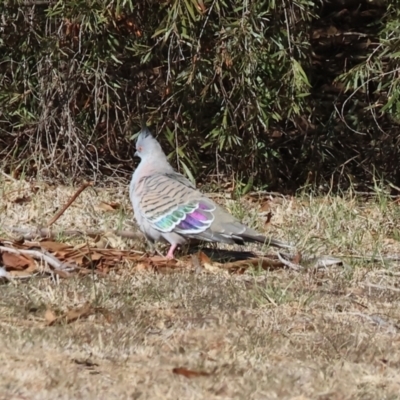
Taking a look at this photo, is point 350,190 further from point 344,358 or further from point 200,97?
point 344,358

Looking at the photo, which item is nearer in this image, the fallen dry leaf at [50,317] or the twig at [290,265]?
the fallen dry leaf at [50,317]

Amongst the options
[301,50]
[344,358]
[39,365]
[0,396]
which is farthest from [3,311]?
[301,50]

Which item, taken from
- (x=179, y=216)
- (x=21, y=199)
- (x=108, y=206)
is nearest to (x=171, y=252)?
(x=179, y=216)

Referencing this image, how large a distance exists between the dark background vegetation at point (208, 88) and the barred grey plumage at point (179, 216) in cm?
167

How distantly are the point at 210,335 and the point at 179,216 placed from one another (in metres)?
1.26

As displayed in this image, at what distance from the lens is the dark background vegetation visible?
6.55 metres

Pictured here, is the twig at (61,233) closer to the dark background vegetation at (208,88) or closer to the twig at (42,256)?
the twig at (42,256)

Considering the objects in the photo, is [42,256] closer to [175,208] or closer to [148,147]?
[175,208]

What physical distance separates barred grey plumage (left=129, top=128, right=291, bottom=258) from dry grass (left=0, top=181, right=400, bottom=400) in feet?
0.71

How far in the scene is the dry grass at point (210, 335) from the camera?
293cm

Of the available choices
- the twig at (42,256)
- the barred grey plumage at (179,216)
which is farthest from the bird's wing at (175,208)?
the twig at (42,256)

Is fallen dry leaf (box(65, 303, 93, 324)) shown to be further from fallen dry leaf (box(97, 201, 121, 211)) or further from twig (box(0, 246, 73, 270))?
fallen dry leaf (box(97, 201, 121, 211))

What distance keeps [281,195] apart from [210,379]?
14.1 feet

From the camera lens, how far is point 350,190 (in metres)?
6.96
